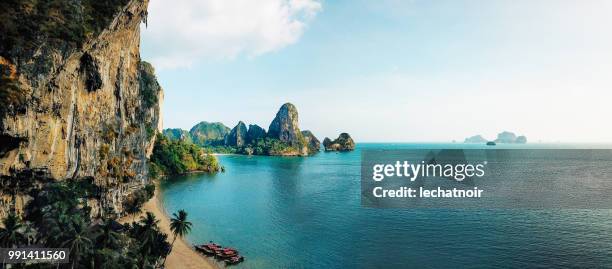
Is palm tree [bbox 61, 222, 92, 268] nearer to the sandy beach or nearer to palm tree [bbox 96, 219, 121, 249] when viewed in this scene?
palm tree [bbox 96, 219, 121, 249]

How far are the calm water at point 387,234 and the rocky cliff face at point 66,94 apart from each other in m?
22.2

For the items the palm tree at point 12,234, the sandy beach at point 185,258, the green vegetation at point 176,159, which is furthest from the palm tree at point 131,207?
the green vegetation at point 176,159

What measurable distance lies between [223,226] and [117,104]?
31.6m

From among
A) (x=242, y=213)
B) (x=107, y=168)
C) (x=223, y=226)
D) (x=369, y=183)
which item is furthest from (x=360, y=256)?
(x=369, y=183)

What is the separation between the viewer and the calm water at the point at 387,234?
58.8 metres

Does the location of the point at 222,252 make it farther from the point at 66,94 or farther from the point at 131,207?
the point at 66,94

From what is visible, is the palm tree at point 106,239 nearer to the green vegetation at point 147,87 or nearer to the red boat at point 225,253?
the red boat at point 225,253

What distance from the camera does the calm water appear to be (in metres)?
58.8

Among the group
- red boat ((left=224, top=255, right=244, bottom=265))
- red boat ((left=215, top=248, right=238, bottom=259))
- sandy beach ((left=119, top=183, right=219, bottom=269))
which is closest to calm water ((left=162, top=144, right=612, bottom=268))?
red boat ((left=224, top=255, right=244, bottom=265))

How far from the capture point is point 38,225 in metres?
47.5

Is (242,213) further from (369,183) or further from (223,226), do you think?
(369,183)

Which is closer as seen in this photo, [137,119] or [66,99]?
[66,99]

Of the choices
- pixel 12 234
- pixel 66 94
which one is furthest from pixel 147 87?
pixel 12 234

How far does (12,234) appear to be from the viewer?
129ft
